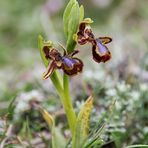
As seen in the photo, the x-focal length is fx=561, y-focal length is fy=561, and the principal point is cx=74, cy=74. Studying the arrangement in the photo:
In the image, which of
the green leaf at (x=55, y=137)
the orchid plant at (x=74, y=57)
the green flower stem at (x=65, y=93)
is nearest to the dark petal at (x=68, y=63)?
the orchid plant at (x=74, y=57)

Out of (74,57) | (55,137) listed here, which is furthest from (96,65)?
(74,57)

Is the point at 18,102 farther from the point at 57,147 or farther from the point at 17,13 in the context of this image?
the point at 17,13

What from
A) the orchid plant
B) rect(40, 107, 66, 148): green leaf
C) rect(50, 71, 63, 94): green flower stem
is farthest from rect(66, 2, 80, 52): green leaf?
rect(40, 107, 66, 148): green leaf

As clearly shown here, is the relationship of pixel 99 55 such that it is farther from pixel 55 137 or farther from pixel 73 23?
pixel 55 137

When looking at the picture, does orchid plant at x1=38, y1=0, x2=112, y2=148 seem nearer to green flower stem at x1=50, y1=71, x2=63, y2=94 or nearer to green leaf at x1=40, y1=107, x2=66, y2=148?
green flower stem at x1=50, y1=71, x2=63, y2=94

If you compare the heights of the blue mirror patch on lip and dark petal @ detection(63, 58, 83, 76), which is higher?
the blue mirror patch on lip

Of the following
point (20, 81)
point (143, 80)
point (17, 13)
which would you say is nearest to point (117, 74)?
Result: point (143, 80)

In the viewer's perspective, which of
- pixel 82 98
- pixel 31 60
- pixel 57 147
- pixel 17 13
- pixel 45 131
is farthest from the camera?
pixel 17 13
